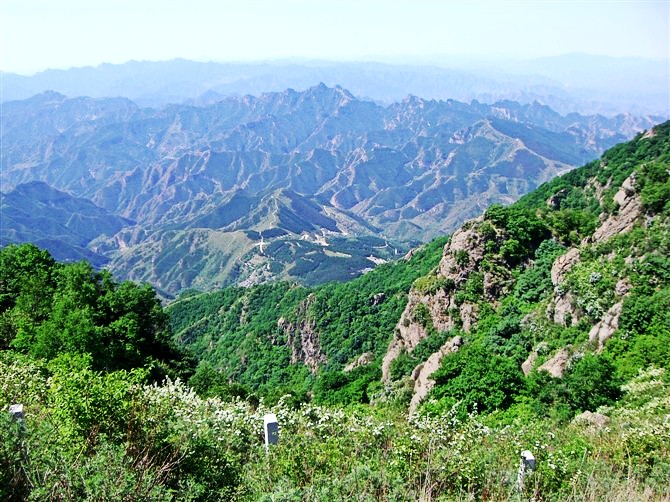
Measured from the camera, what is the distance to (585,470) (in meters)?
13.4

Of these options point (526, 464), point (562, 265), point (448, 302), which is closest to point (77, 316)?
point (526, 464)

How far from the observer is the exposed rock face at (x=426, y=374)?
29547mm

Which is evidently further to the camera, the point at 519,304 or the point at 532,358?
the point at 519,304

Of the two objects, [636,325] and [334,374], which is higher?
[636,325]

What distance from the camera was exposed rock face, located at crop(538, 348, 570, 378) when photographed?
2588cm

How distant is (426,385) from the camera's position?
3033 centimetres

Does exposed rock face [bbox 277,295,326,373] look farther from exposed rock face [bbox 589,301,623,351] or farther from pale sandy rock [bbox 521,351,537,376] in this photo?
exposed rock face [bbox 589,301,623,351]

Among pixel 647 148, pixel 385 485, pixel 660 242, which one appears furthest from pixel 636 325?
pixel 647 148

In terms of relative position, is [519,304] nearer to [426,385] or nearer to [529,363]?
[529,363]

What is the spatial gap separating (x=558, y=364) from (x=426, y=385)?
297 inches

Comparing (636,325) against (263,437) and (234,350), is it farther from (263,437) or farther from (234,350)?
(234,350)

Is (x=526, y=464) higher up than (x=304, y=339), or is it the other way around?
(x=526, y=464)

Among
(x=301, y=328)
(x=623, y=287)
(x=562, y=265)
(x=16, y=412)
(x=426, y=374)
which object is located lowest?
(x=301, y=328)

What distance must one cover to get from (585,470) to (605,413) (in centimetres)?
731
